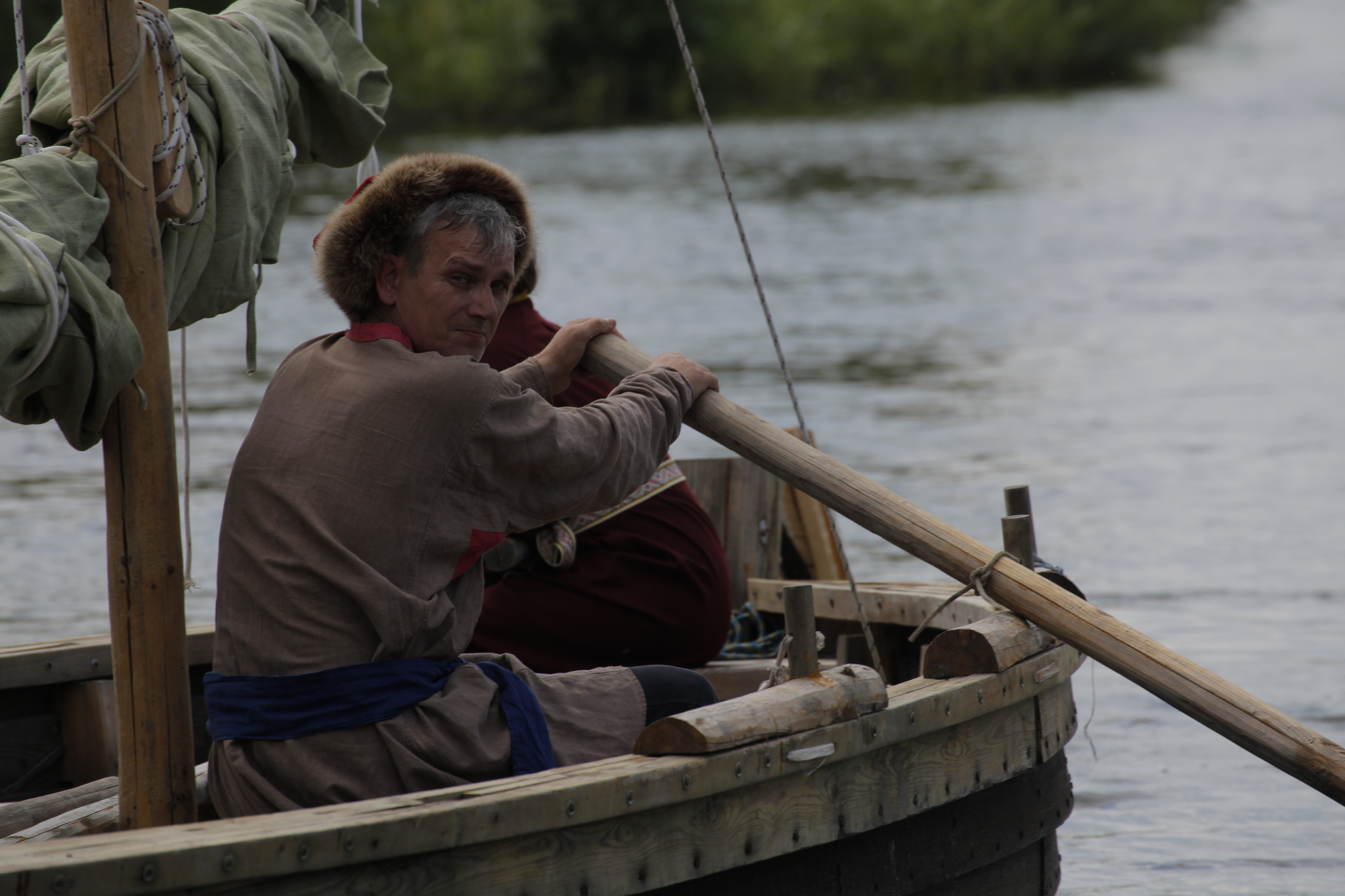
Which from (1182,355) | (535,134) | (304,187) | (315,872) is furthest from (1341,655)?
(535,134)

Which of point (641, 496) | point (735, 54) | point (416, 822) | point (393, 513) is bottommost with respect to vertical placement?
point (416, 822)

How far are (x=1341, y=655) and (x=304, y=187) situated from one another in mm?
20372

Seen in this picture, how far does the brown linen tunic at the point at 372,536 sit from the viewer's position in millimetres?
2299

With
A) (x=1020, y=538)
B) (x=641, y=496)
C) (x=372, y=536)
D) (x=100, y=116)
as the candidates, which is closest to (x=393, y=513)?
(x=372, y=536)

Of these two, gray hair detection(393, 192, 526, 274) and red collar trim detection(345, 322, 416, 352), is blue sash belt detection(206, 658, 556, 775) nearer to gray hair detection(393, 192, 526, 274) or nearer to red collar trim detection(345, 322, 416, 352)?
red collar trim detection(345, 322, 416, 352)

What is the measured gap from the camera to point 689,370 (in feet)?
9.32

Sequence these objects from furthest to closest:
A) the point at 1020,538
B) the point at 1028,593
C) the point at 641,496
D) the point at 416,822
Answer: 1. the point at 641,496
2. the point at 1020,538
3. the point at 1028,593
4. the point at 416,822

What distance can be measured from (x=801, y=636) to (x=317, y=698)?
2.54 feet

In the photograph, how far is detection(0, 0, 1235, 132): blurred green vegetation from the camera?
3738 centimetres

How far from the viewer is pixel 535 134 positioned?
1398 inches

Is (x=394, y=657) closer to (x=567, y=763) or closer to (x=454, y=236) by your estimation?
(x=567, y=763)

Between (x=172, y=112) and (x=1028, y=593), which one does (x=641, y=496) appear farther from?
(x=172, y=112)

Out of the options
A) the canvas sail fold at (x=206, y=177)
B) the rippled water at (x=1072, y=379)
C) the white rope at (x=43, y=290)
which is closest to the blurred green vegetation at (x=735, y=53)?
the rippled water at (x=1072, y=379)

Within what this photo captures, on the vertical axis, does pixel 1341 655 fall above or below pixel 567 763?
below
